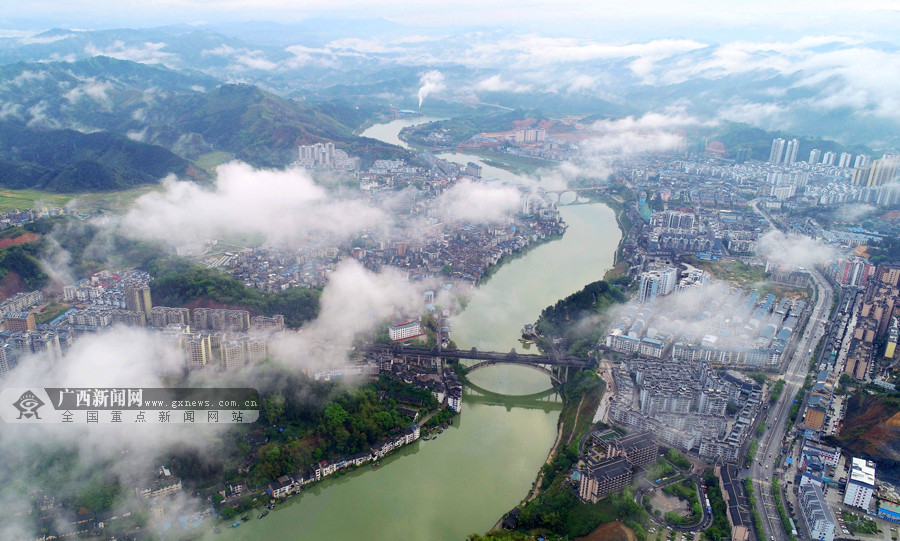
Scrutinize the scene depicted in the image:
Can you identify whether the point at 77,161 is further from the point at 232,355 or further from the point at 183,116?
the point at 232,355

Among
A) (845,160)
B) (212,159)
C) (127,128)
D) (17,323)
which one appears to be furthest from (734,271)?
(127,128)

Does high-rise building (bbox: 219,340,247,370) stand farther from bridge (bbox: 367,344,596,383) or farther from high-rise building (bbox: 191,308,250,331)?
bridge (bbox: 367,344,596,383)

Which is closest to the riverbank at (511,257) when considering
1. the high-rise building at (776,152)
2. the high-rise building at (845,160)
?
the high-rise building at (776,152)

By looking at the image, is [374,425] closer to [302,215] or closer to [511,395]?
[511,395]

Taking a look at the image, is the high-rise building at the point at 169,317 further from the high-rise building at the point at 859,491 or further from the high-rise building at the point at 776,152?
the high-rise building at the point at 776,152

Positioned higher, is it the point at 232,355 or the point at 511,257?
the point at 232,355

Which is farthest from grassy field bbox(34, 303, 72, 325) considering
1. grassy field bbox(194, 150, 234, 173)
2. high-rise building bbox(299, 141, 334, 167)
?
high-rise building bbox(299, 141, 334, 167)

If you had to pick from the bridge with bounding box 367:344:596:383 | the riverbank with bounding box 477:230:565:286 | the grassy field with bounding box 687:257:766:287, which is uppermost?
the grassy field with bounding box 687:257:766:287
